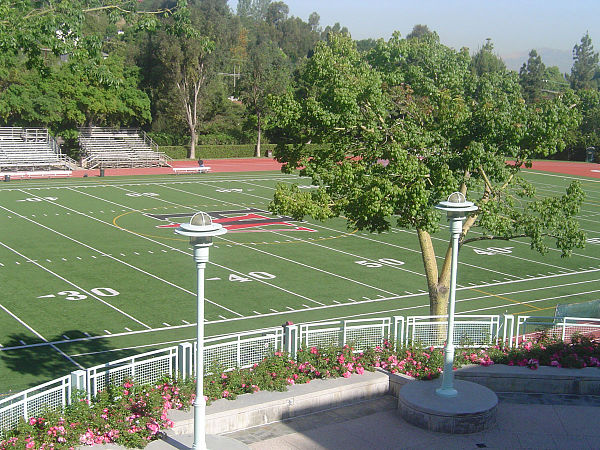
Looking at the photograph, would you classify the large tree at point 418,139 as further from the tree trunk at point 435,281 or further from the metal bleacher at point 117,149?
the metal bleacher at point 117,149

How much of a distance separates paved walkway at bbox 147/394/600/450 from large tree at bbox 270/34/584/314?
5.24 meters

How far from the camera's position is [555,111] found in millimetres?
17219

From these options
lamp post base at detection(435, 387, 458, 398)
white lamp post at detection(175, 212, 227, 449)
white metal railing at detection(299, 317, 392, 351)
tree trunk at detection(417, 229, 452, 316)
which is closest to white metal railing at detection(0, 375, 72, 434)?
white lamp post at detection(175, 212, 227, 449)

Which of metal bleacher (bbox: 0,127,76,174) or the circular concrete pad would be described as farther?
metal bleacher (bbox: 0,127,76,174)

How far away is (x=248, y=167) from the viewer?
70750 millimetres

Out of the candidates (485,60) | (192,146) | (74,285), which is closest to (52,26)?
(74,285)

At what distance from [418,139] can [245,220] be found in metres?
24.1

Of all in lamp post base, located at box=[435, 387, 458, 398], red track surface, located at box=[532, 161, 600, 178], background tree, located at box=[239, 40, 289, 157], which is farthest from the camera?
background tree, located at box=[239, 40, 289, 157]

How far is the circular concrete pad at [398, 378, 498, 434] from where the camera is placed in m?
12.2

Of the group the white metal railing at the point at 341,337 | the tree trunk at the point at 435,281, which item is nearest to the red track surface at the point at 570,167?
the tree trunk at the point at 435,281

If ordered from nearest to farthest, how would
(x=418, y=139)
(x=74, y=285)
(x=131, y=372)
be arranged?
(x=131, y=372)
(x=418, y=139)
(x=74, y=285)

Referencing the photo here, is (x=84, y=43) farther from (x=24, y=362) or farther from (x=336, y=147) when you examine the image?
(x=24, y=362)

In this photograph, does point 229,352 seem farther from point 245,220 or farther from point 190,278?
point 245,220

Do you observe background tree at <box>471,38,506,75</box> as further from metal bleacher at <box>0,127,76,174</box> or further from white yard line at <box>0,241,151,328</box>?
white yard line at <box>0,241,151,328</box>
